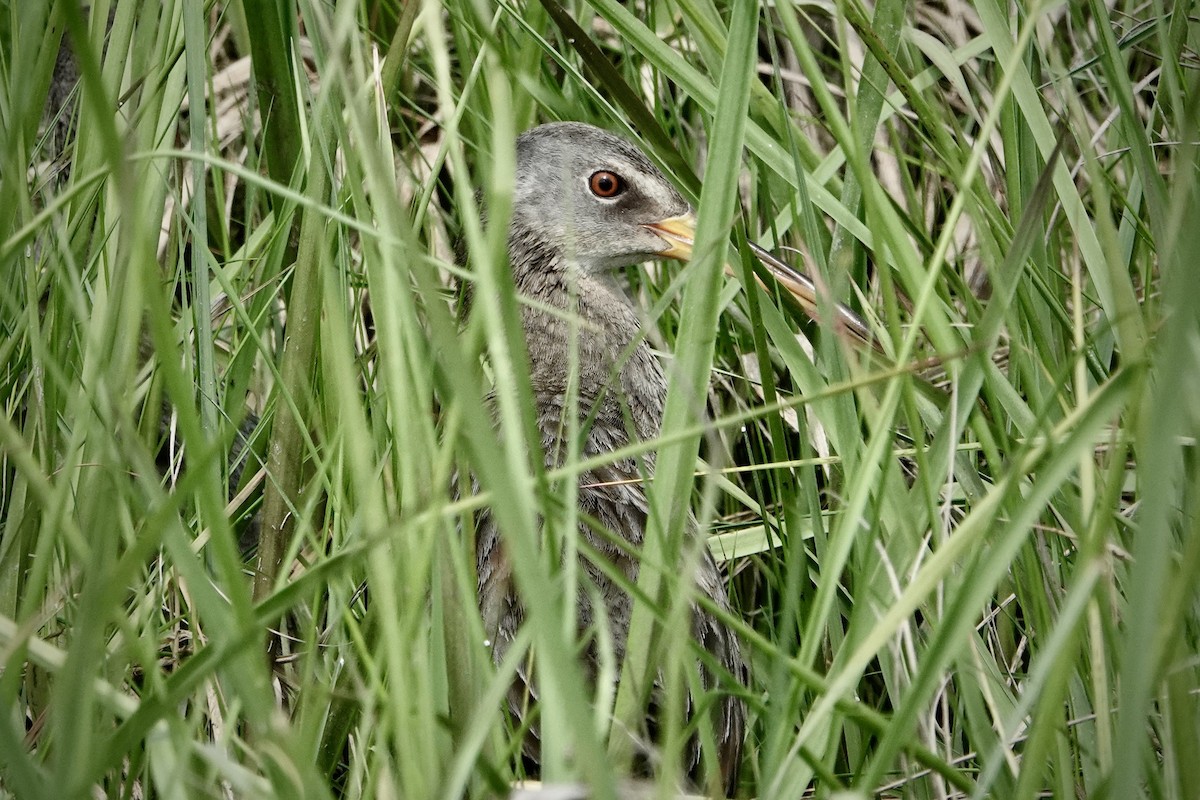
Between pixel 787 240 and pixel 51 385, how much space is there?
1.48 metres

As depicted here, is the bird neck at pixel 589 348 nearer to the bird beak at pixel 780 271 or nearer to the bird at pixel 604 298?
the bird at pixel 604 298

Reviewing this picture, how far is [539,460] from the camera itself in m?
1.05

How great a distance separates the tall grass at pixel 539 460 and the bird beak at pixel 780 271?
0.38 feet

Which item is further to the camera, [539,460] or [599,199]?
[599,199]

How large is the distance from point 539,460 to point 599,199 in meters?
1.36

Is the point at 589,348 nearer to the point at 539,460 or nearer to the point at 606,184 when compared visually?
the point at 606,184

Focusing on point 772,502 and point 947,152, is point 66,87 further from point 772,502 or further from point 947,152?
point 947,152

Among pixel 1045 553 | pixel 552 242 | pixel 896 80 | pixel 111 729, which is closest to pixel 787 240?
pixel 552 242

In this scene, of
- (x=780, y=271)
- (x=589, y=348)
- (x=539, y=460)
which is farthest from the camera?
(x=589, y=348)

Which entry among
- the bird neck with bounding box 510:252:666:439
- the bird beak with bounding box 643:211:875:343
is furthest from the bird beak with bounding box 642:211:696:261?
the bird neck with bounding box 510:252:666:439

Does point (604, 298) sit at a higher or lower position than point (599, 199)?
lower

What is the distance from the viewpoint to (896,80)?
160 centimetres

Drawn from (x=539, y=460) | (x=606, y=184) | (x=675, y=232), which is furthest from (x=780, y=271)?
(x=539, y=460)

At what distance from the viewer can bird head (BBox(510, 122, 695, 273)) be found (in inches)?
90.0
